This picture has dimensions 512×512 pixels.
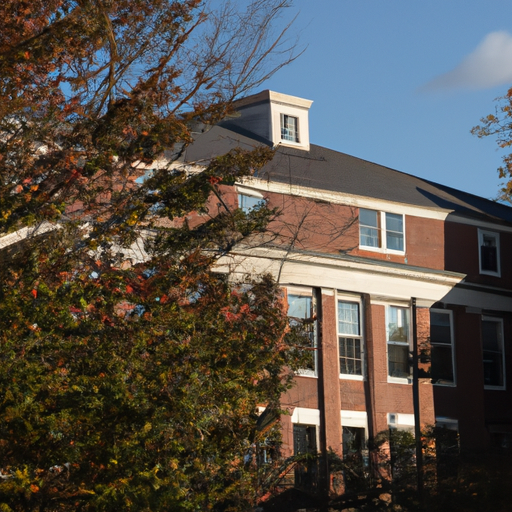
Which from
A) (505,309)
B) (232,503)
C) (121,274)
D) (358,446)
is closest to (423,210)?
(505,309)

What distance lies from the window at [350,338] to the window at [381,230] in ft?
6.85

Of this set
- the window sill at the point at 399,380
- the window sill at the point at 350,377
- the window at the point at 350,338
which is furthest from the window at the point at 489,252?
the window sill at the point at 350,377

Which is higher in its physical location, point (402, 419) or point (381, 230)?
point (381, 230)

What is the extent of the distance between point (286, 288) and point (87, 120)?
12337 millimetres

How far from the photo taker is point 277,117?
3073 centimetres

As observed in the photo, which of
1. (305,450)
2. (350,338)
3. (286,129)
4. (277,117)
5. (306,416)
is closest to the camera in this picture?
(305,450)

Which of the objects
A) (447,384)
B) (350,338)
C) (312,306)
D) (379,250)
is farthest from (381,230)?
(447,384)

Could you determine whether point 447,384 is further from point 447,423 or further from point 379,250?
point 379,250

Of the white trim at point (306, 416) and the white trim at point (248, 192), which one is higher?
the white trim at point (248, 192)

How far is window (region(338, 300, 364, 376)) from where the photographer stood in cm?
2642

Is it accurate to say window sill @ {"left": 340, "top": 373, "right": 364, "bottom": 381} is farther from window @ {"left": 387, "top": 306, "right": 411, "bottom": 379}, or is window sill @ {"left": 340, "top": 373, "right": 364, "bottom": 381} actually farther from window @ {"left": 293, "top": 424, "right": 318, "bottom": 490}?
window @ {"left": 293, "top": 424, "right": 318, "bottom": 490}

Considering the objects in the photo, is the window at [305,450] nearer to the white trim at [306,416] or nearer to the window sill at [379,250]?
the white trim at [306,416]

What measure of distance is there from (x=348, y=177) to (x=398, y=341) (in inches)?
220

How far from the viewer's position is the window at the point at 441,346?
2850 cm
